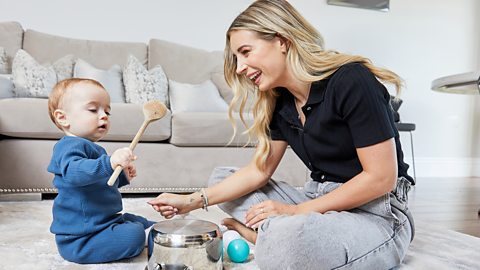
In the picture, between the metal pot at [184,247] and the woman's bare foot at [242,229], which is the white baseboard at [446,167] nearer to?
the woman's bare foot at [242,229]

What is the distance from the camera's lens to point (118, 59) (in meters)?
2.82

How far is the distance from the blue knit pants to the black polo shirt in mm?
487

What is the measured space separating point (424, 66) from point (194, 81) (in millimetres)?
2044

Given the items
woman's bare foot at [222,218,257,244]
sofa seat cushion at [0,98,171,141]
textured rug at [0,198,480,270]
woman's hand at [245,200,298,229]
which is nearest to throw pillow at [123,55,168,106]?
sofa seat cushion at [0,98,171,141]

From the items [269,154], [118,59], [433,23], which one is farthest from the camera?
[433,23]

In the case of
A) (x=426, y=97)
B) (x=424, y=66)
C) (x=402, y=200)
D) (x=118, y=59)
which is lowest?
(x=426, y=97)

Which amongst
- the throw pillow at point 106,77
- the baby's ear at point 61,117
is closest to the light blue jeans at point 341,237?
the baby's ear at point 61,117

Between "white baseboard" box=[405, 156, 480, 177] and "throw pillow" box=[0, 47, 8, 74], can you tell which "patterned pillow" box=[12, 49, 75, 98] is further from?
"white baseboard" box=[405, 156, 480, 177]

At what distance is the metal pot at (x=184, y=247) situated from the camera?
0.89 m

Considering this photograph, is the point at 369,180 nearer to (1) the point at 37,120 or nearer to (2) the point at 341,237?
(2) the point at 341,237

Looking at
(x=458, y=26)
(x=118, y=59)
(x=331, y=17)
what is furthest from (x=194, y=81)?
(x=458, y=26)

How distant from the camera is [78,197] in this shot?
103 centimetres

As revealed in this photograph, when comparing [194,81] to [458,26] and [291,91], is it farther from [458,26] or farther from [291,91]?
[458,26]

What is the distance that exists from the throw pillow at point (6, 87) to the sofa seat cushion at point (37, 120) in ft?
0.85
